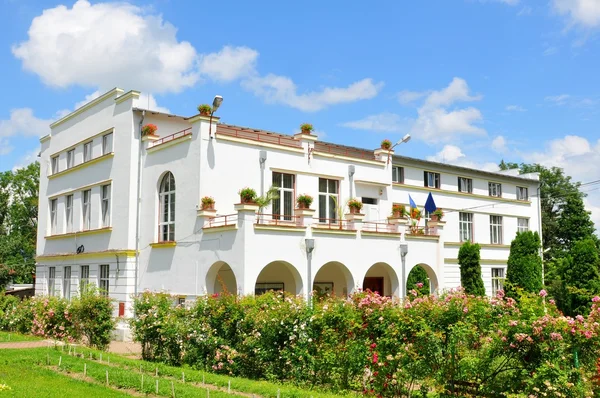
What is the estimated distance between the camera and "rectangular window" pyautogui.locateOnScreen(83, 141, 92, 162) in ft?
104

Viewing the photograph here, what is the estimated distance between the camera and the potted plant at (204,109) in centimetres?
2378

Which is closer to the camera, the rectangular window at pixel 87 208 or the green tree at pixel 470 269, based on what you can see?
the rectangular window at pixel 87 208

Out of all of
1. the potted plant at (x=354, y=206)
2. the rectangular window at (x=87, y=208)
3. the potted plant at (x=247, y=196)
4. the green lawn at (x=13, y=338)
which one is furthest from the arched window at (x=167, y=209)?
the potted plant at (x=354, y=206)

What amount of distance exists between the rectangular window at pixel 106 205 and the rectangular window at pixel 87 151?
2738 millimetres

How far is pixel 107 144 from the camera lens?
1180 inches

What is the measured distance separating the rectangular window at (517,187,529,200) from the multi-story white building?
33.7 ft

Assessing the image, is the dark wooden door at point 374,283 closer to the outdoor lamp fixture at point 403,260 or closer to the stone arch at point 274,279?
the outdoor lamp fixture at point 403,260

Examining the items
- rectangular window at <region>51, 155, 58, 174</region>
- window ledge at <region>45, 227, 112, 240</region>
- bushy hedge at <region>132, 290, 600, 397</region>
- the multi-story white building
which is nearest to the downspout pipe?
the multi-story white building

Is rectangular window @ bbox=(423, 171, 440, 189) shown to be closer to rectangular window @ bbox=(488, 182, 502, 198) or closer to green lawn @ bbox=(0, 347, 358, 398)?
rectangular window @ bbox=(488, 182, 502, 198)

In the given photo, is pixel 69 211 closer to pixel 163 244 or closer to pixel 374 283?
pixel 163 244

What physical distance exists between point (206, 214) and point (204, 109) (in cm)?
427

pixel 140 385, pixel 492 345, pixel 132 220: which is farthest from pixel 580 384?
pixel 132 220

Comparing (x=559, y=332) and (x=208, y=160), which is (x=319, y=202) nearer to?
(x=208, y=160)

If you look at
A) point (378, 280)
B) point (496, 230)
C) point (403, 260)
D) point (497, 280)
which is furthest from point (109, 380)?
point (496, 230)
